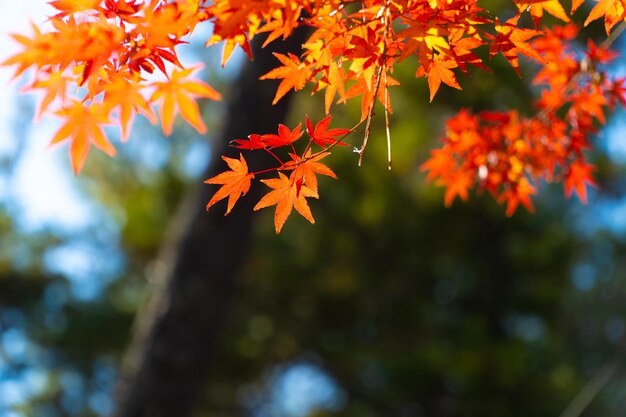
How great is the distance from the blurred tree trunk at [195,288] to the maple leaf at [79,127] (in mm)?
1576

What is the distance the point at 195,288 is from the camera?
2.29 metres

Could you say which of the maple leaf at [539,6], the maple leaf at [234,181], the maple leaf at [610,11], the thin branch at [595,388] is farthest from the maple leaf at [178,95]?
the thin branch at [595,388]

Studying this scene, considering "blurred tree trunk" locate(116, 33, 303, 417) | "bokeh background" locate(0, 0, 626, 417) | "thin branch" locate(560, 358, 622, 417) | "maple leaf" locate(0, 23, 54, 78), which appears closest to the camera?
"maple leaf" locate(0, 23, 54, 78)

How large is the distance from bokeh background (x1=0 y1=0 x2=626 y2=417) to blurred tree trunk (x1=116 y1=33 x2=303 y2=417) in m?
2.30

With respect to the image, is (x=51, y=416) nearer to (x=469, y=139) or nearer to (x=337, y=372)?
(x=337, y=372)

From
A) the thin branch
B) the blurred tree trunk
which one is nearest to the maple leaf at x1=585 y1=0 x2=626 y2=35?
the thin branch

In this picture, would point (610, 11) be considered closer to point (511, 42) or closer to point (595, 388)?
point (511, 42)

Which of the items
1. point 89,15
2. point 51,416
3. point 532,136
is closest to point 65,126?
point 89,15

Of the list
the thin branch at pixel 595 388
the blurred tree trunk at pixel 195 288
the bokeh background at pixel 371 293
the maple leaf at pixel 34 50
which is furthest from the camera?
the bokeh background at pixel 371 293

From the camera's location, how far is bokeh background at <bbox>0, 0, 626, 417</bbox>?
15.6ft

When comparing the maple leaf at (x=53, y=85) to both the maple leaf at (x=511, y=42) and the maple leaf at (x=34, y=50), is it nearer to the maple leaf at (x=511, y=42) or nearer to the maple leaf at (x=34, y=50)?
the maple leaf at (x=34, y=50)

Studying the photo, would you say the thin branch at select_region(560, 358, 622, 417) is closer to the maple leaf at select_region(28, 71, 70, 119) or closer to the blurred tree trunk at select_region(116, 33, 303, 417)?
the blurred tree trunk at select_region(116, 33, 303, 417)

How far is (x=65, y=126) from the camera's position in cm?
74

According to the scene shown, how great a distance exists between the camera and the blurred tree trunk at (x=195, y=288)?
220 centimetres
